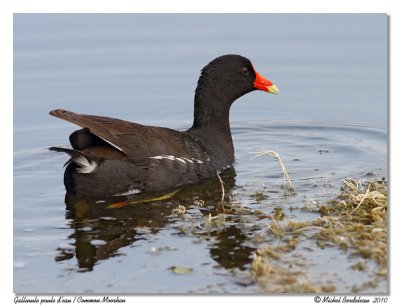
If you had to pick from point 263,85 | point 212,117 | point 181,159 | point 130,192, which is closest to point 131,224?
point 130,192

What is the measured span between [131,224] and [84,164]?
1031 mm

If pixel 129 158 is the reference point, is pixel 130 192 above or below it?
below

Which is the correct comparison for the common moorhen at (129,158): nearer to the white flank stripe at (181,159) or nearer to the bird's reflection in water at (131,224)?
the white flank stripe at (181,159)

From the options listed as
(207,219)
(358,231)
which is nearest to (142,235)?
(207,219)

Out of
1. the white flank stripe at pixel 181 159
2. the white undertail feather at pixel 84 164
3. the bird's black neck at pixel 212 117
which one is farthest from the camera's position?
the bird's black neck at pixel 212 117

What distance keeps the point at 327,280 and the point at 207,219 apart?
1.67 m

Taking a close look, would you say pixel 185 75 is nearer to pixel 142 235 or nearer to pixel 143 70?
pixel 143 70

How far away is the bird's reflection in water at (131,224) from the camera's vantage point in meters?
6.92

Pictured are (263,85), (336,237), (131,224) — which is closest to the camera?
(336,237)

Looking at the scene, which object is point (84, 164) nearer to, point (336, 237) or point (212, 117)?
point (212, 117)

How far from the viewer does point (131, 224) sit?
7793mm

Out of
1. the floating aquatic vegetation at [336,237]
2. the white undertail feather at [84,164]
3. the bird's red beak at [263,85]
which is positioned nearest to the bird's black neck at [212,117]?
the bird's red beak at [263,85]

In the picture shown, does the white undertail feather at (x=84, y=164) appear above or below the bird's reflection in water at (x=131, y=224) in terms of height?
above

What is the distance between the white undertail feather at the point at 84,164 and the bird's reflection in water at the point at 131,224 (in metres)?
0.29
